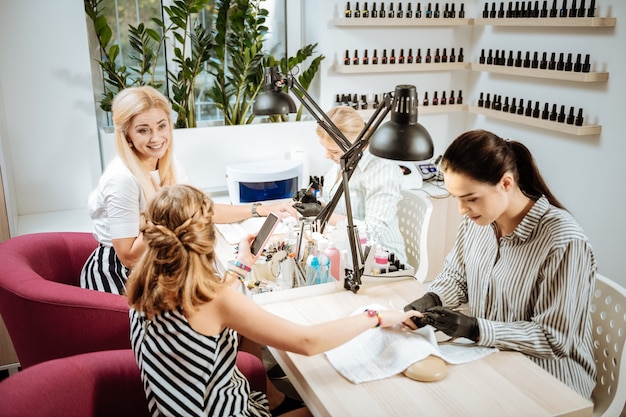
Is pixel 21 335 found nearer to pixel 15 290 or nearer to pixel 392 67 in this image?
pixel 15 290

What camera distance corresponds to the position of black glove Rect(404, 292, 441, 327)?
1.73 metres

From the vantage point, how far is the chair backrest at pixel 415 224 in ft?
8.89

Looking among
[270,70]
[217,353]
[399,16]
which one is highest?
[399,16]

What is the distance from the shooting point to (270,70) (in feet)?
7.75

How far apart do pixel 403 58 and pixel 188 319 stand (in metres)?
2.98

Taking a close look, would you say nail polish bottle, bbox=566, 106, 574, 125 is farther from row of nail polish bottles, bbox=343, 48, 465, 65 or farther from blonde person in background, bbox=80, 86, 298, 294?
blonde person in background, bbox=80, 86, 298, 294

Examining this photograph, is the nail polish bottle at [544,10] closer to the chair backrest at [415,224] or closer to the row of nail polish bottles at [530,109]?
the row of nail polish bottles at [530,109]

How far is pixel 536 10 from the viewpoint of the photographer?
3455 millimetres

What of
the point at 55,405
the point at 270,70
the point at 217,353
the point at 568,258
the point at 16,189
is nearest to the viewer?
the point at 55,405

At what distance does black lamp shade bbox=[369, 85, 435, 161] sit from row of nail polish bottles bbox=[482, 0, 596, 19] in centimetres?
206

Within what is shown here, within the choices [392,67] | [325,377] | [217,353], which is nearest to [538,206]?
[325,377]

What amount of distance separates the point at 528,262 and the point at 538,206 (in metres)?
0.17

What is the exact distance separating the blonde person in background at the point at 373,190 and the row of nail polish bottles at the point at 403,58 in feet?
3.97

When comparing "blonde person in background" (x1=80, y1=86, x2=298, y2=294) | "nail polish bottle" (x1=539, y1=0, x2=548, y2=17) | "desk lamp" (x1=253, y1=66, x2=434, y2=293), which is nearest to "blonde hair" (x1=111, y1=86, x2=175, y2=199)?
"blonde person in background" (x1=80, y1=86, x2=298, y2=294)
